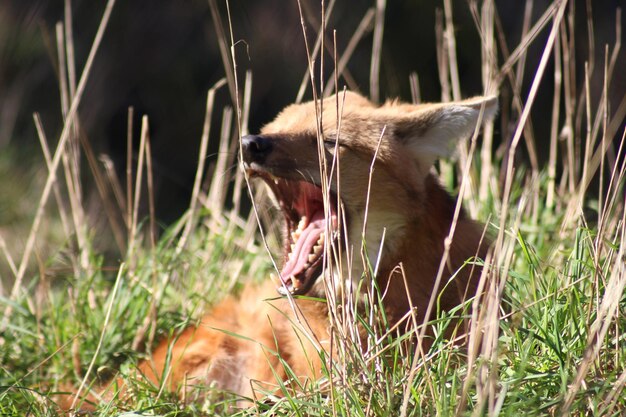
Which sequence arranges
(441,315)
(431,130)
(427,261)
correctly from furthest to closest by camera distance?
(431,130)
(427,261)
(441,315)

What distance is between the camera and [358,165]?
327 cm

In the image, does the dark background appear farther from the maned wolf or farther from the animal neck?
the animal neck

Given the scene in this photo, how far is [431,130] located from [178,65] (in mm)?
4941

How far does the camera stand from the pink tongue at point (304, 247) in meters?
3.23

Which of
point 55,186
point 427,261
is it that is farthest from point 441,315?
point 55,186

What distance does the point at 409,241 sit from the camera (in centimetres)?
323

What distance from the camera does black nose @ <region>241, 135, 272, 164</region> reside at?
9.92ft

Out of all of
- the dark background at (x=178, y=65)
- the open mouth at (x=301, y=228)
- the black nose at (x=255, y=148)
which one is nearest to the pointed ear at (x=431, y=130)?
the open mouth at (x=301, y=228)

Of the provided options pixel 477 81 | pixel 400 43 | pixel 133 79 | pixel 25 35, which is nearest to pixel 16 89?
pixel 25 35

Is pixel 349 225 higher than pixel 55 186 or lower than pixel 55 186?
lower

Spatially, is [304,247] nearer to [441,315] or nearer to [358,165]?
[358,165]

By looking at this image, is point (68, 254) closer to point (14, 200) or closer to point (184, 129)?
point (14, 200)

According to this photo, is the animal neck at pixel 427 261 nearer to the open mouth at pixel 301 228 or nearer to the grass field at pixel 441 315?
the grass field at pixel 441 315

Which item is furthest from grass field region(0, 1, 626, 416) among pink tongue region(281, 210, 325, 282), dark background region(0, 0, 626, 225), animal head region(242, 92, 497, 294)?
dark background region(0, 0, 626, 225)
